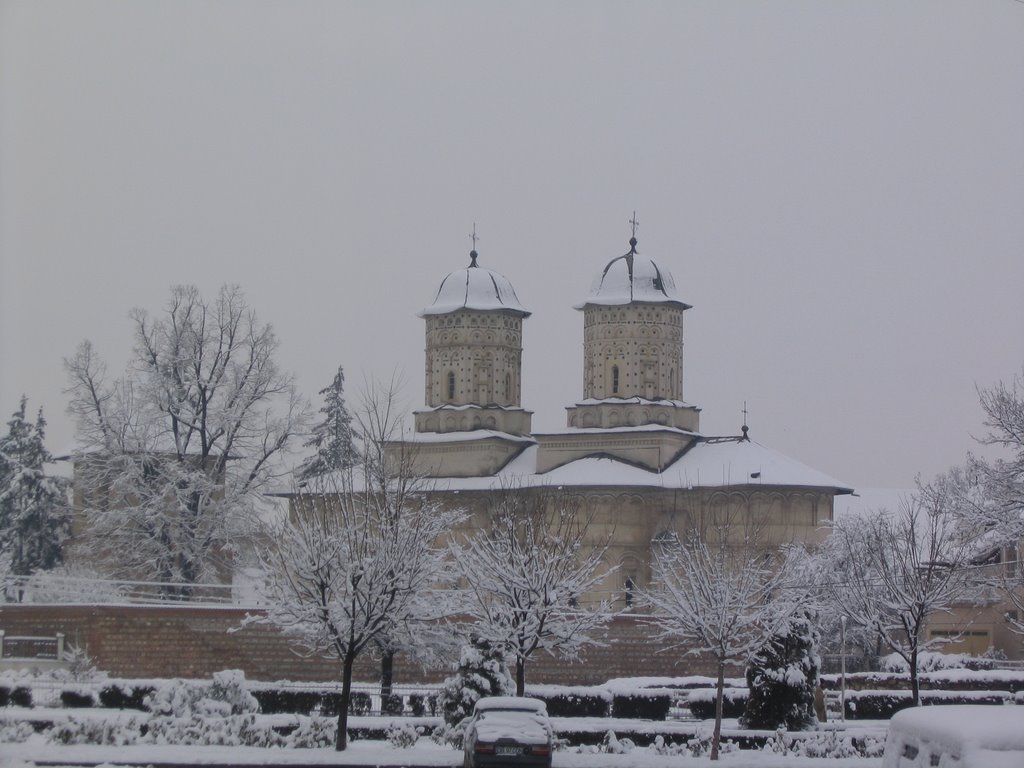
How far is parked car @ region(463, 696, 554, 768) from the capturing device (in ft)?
58.0

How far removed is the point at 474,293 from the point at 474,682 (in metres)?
27.2

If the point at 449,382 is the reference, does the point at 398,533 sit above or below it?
below

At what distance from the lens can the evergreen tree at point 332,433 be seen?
184 feet

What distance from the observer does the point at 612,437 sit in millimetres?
45750

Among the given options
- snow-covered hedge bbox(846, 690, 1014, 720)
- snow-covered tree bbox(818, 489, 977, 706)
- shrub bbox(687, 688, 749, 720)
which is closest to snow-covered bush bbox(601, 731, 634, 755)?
snow-covered tree bbox(818, 489, 977, 706)

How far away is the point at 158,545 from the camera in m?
36.2

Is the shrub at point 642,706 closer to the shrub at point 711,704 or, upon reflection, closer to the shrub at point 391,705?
the shrub at point 711,704

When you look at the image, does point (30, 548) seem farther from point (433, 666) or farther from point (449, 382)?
point (433, 666)

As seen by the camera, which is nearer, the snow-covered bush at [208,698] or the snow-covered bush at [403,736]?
the snow-covered bush at [403,736]

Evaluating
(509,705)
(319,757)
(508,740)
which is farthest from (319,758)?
(508,740)

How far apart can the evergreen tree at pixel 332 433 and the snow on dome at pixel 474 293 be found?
802 centimetres

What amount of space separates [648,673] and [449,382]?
15406 millimetres

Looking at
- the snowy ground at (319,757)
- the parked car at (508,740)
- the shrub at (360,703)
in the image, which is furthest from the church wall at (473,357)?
the parked car at (508,740)

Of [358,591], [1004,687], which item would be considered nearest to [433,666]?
[358,591]
